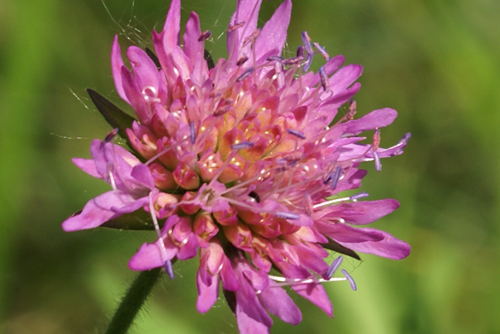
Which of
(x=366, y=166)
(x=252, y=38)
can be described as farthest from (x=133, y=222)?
(x=366, y=166)

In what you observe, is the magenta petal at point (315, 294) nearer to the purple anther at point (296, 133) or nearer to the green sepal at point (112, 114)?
the purple anther at point (296, 133)

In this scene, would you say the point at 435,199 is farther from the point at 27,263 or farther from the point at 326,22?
the point at 27,263

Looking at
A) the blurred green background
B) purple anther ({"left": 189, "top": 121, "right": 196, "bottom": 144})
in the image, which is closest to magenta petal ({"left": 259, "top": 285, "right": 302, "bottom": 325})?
purple anther ({"left": 189, "top": 121, "right": 196, "bottom": 144})

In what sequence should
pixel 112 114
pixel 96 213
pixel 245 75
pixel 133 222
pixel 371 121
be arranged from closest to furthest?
pixel 96 213 → pixel 133 222 → pixel 112 114 → pixel 245 75 → pixel 371 121

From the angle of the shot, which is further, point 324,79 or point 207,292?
point 324,79

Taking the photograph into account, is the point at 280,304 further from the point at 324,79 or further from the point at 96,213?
the point at 324,79

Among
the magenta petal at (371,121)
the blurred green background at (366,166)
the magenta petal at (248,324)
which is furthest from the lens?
the blurred green background at (366,166)

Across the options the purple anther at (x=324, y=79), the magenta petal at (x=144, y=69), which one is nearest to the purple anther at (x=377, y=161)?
the purple anther at (x=324, y=79)

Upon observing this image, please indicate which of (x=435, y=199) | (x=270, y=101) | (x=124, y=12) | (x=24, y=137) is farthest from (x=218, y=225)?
(x=435, y=199)
